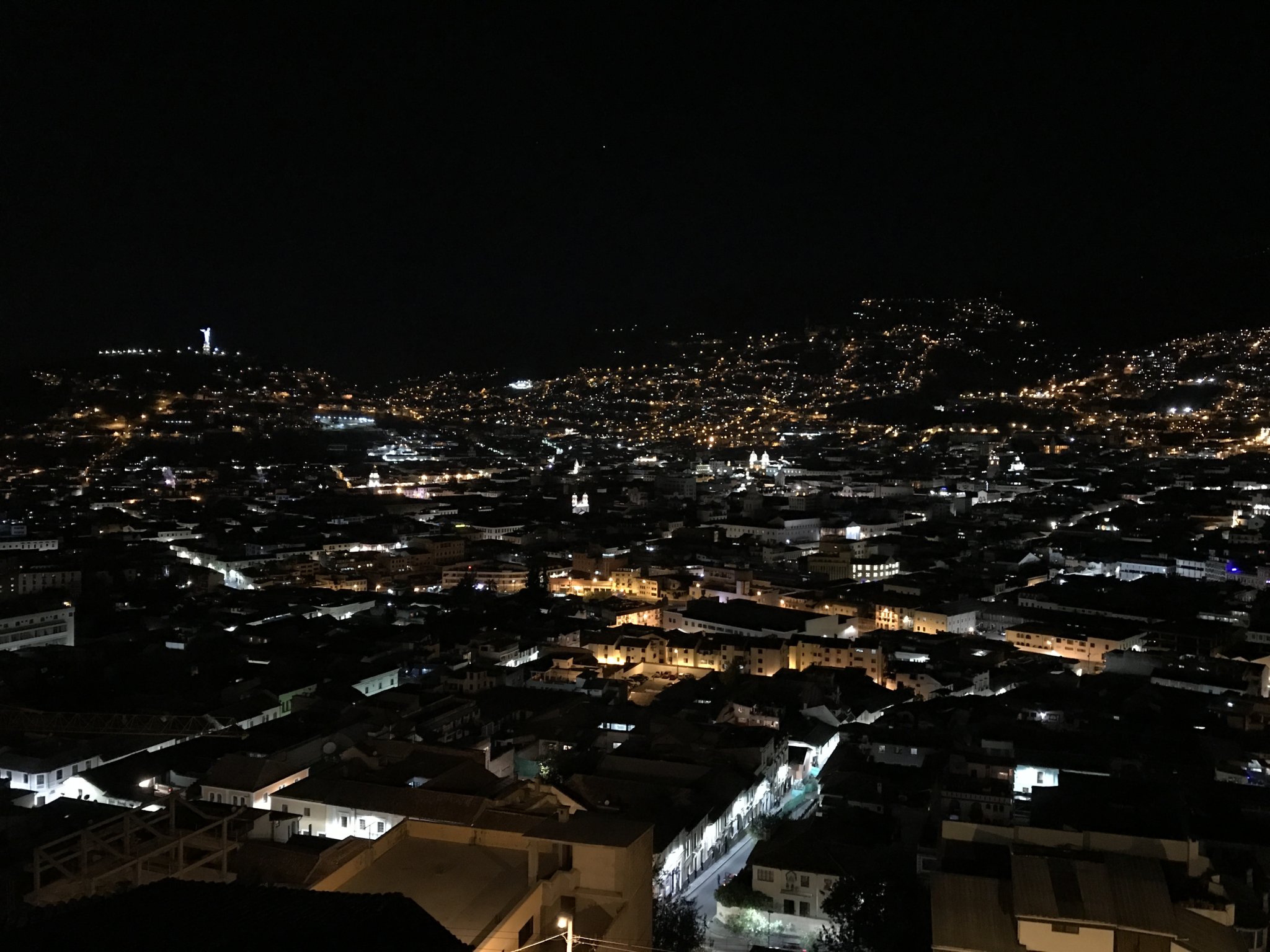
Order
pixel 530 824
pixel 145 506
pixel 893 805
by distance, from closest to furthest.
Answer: pixel 530 824
pixel 893 805
pixel 145 506

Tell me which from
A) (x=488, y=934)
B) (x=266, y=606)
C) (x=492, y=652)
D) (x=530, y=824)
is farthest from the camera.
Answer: (x=266, y=606)

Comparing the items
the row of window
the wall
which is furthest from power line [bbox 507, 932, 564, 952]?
the row of window

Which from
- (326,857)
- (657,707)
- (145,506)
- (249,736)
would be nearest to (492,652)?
(657,707)

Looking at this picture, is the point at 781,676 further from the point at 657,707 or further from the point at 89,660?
the point at 89,660

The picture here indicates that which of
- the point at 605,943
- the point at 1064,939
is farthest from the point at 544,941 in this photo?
the point at 1064,939

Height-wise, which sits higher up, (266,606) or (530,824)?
(530,824)

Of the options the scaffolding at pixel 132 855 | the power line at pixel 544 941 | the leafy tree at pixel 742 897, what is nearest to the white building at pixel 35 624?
the scaffolding at pixel 132 855
